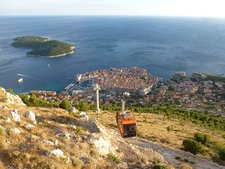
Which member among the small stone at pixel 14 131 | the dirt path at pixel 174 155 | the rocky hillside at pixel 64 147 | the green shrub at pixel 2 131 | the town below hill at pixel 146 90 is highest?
the green shrub at pixel 2 131

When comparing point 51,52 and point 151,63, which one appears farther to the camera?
point 51,52

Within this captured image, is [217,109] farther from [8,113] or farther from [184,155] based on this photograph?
[8,113]

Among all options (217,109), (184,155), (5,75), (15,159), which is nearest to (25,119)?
(15,159)

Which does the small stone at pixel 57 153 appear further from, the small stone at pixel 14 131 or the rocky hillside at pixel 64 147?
the small stone at pixel 14 131

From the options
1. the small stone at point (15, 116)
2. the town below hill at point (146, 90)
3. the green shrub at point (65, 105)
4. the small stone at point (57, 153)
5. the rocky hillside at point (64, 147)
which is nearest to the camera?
the rocky hillside at point (64, 147)

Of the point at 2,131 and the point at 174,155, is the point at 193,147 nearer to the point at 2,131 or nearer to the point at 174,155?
the point at 174,155

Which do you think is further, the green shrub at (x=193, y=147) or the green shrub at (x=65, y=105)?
the green shrub at (x=65, y=105)

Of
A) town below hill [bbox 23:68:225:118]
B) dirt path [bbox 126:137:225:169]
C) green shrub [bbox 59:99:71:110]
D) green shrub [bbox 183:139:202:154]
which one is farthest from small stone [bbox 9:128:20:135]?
town below hill [bbox 23:68:225:118]

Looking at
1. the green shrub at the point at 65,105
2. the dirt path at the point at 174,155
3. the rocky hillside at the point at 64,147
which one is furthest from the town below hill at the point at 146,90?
the rocky hillside at the point at 64,147

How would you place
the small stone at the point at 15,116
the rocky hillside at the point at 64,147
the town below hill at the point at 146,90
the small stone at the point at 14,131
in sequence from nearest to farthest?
the rocky hillside at the point at 64,147 → the small stone at the point at 14,131 → the small stone at the point at 15,116 → the town below hill at the point at 146,90
